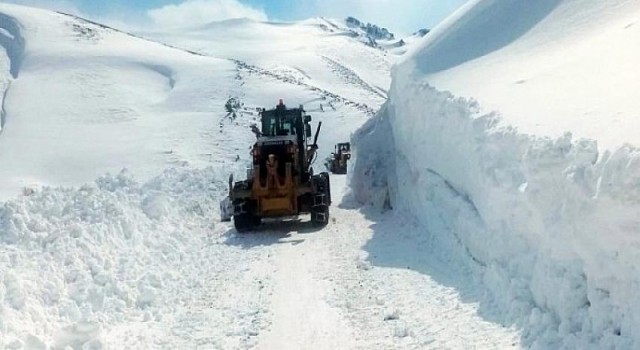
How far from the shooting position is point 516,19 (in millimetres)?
17719

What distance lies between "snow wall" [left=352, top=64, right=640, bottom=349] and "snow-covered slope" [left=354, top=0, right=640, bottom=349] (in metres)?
0.02

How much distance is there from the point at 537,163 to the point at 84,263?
586 centimetres

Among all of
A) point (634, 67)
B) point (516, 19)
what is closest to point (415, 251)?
point (634, 67)

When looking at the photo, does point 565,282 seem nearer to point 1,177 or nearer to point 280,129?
point 280,129

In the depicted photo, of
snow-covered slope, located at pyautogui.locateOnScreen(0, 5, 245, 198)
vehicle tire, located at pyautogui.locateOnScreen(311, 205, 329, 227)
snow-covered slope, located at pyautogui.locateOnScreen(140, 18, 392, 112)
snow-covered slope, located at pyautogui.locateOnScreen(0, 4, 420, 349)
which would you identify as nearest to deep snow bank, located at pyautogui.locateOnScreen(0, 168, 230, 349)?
snow-covered slope, located at pyautogui.locateOnScreen(0, 4, 420, 349)

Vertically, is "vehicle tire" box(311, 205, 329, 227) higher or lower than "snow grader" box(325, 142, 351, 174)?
lower

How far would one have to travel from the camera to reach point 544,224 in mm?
7438

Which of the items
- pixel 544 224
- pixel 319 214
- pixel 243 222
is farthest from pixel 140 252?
pixel 544 224

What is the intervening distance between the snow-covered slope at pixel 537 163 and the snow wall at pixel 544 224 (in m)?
0.02

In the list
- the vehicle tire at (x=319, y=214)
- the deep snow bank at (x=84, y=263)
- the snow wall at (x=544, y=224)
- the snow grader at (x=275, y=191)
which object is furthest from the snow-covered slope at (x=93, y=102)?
the snow wall at (x=544, y=224)

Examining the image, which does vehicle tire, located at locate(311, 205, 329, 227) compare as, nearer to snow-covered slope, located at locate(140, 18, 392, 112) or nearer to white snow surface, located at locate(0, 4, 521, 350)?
white snow surface, located at locate(0, 4, 521, 350)

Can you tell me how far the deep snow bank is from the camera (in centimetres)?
710

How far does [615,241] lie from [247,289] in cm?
565

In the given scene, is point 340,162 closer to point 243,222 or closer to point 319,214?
point 319,214
